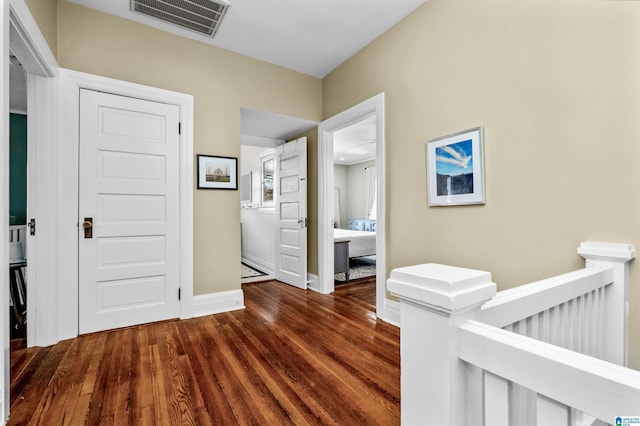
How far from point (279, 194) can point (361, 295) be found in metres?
1.85

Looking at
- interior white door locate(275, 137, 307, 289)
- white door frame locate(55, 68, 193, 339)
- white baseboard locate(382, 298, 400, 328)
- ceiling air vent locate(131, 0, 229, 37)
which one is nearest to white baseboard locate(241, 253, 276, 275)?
interior white door locate(275, 137, 307, 289)

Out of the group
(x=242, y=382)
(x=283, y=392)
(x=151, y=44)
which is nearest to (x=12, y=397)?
(x=242, y=382)

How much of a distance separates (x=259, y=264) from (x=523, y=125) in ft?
14.6

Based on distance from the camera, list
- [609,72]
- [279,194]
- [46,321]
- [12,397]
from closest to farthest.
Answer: [609,72]
[12,397]
[46,321]
[279,194]

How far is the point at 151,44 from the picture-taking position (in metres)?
2.67

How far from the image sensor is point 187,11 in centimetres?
242

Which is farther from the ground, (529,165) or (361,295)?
(529,165)

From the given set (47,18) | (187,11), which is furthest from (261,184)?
(47,18)

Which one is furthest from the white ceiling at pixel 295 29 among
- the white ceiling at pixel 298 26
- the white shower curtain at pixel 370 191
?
the white shower curtain at pixel 370 191

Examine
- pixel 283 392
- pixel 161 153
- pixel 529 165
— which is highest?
pixel 161 153

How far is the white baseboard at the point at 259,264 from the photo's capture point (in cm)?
478

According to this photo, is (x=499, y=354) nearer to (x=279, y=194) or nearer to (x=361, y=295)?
(x=361, y=295)

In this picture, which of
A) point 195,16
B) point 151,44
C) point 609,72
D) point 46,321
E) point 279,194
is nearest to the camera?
point 609,72

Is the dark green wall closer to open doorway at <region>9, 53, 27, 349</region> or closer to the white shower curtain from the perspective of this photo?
open doorway at <region>9, 53, 27, 349</region>
